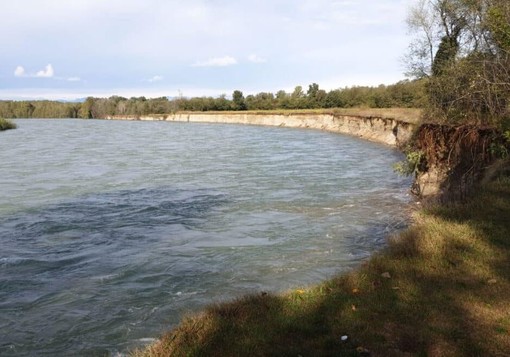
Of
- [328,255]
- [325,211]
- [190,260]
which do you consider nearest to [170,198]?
[325,211]

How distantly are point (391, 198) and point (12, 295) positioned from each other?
43.0 feet

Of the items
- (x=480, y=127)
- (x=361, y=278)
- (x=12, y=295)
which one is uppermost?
(x=480, y=127)

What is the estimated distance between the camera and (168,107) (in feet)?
454

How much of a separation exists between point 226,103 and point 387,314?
128696mm

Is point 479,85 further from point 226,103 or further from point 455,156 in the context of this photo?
point 226,103

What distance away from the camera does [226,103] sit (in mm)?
132125

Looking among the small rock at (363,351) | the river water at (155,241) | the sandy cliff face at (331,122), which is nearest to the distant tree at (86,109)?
the sandy cliff face at (331,122)

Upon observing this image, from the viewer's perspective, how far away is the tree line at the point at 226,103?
251 ft

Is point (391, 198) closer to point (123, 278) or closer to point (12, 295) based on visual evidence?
point (123, 278)

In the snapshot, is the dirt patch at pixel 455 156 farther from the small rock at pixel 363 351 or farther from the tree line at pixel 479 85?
the small rock at pixel 363 351

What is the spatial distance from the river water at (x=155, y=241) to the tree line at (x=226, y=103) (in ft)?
146

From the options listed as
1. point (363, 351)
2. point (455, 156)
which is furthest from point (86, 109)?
point (363, 351)

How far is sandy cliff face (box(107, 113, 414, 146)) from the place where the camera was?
43.0m

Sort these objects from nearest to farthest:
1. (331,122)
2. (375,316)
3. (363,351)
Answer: (363,351) < (375,316) < (331,122)
